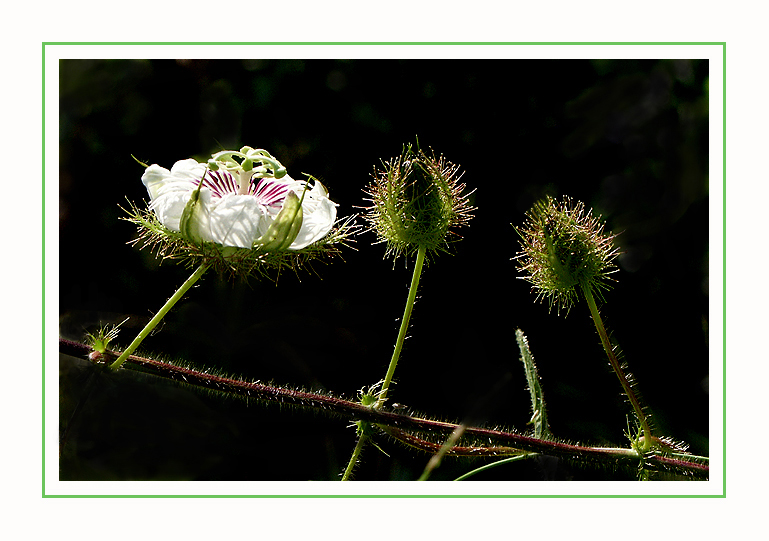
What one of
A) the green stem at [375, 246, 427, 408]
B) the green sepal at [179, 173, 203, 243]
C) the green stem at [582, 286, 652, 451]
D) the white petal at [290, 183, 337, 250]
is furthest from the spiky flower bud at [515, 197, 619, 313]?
the green sepal at [179, 173, 203, 243]

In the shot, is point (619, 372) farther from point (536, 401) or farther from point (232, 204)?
point (232, 204)

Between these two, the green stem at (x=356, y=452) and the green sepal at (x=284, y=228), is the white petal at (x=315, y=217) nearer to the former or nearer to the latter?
the green sepal at (x=284, y=228)

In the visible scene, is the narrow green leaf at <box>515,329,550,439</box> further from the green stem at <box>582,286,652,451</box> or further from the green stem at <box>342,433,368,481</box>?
the green stem at <box>342,433,368,481</box>

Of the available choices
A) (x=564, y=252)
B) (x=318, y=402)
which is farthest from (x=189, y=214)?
(x=564, y=252)

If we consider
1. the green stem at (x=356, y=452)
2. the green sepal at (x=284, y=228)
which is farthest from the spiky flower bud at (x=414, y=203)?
the green stem at (x=356, y=452)

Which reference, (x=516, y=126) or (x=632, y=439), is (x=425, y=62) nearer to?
(x=516, y=126)

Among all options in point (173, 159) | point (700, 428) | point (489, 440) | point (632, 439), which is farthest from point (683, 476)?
point (173, 159)
